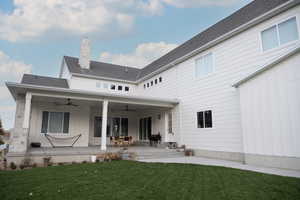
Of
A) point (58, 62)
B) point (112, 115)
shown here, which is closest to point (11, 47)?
point (58, 62)

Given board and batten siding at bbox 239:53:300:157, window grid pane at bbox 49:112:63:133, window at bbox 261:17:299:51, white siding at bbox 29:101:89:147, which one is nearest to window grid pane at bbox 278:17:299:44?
window at bbox 261:17:299:51

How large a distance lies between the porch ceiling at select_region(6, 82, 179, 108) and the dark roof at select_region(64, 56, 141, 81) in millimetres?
5455

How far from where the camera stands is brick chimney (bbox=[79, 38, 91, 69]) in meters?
15.4

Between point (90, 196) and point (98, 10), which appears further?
point (98, 10)

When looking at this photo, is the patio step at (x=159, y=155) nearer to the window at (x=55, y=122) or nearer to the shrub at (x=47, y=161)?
the shrub at (x=47, y=161)

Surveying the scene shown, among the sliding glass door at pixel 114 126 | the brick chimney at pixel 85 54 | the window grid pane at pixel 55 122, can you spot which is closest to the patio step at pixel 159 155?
the sliding glass door at pixel 114 126

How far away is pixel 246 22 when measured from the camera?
7.76m

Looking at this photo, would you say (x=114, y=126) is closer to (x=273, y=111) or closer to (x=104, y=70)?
(x=104, y=70)

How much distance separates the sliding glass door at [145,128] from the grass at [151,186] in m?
8.53

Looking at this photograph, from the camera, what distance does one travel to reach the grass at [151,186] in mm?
3508

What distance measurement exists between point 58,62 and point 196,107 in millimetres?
15404

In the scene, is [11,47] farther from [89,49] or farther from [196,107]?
[196,107]

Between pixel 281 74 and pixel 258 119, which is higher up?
pixel 281 74

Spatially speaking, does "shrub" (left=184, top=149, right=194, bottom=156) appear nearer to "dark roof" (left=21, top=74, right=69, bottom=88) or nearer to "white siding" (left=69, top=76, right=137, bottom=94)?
"white siding" (left=69, top=76, right=137, bottom=94)
